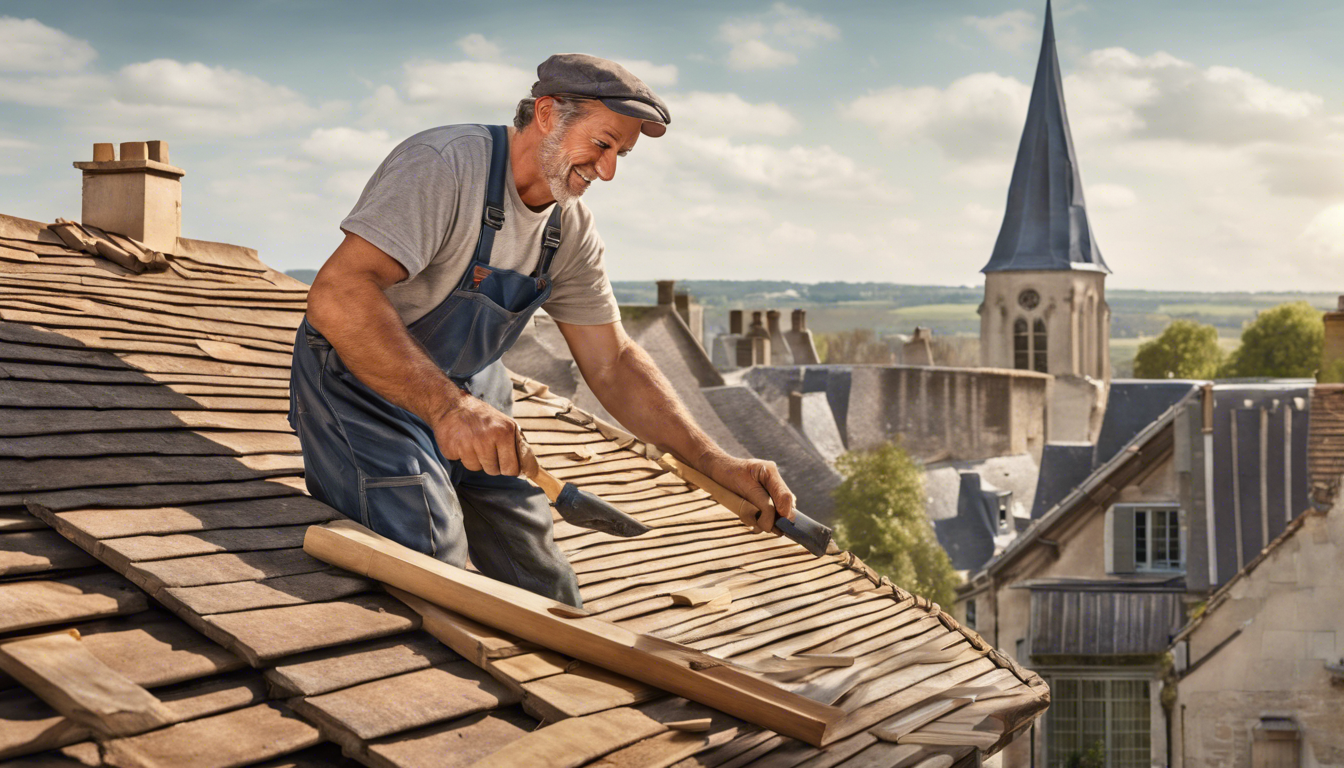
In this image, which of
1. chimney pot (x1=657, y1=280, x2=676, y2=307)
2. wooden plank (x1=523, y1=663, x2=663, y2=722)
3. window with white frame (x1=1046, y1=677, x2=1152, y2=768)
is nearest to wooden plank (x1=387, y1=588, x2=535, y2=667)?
wooden plank (x1=523, y1=663, x2=663, y2=722)

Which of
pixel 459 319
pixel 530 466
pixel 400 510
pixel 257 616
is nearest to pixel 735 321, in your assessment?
pixel 459 319

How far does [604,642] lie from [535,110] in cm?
162

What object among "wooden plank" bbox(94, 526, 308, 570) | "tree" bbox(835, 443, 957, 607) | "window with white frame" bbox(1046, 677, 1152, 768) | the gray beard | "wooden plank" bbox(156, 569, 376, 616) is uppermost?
the gray beard

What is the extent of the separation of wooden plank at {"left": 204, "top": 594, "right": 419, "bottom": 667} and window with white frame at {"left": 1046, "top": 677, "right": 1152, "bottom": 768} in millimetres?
21146

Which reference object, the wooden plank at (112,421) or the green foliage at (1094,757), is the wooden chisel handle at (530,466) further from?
the green foliage at (1094,757)

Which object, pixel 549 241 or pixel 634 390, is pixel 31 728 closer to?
pixel 549 241

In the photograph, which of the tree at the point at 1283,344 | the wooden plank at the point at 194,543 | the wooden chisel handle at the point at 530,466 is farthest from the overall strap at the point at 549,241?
the tree at the point at 1283,344

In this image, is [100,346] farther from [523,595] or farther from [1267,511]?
[1267,511]

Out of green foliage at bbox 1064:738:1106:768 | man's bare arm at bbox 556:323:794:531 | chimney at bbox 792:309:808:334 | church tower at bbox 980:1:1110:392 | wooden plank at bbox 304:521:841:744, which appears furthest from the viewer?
church tower at bbox 980:1:1110:392

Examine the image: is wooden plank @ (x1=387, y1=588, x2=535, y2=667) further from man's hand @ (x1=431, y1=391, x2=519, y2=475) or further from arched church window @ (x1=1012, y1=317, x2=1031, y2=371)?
arched church window @ (x1=1012, y1=317, x2=1031, y2=371)

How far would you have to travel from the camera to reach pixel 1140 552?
23.3m

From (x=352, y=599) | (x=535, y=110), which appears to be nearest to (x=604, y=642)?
(x=352, y=599)

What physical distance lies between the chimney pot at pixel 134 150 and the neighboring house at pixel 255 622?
144 cm

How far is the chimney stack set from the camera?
22.6 feet
